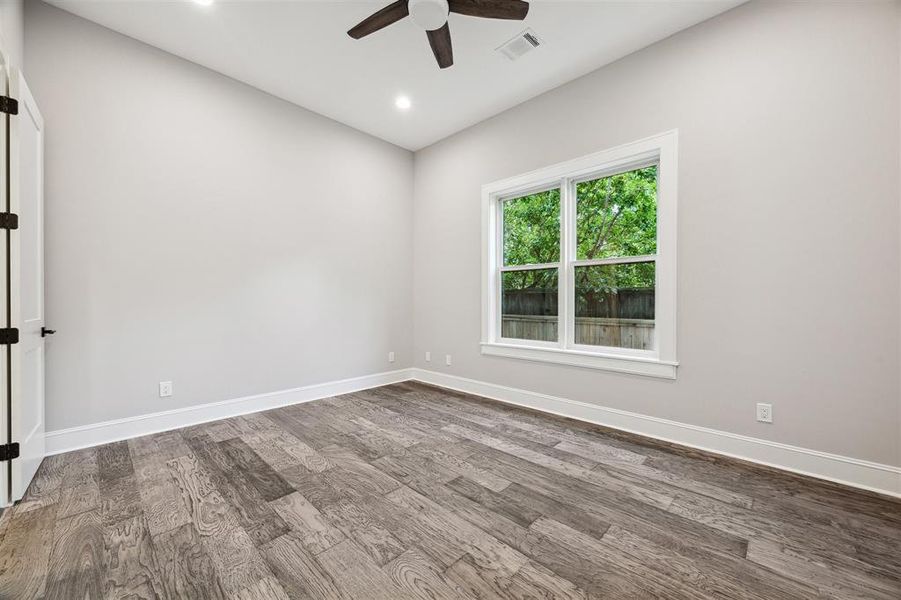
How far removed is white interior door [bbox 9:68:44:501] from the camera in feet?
6.36

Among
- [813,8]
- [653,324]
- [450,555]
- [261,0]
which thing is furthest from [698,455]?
[261,0]

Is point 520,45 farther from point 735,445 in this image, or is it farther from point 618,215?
point 735,445

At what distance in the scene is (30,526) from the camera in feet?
5.80

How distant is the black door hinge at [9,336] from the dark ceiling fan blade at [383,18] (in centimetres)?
260

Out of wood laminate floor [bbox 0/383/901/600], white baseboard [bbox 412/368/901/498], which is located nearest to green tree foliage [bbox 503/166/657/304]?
white baseboard [bbox 412/368/901/498]

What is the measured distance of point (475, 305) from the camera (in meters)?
4.29

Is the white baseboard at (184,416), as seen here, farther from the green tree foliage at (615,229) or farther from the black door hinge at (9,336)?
the green tree foliage at (615,229)

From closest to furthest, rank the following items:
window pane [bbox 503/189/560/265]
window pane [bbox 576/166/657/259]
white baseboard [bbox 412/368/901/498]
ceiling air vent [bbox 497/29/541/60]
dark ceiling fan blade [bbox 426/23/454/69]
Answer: white baseboard [bbox 412/368/901/498] → dark ceiling fan blade [bbox 426/23/454/69] → ceiling air vent [bbox 497/29/541/60] → window pane [bbox 576/166/657/259] → window pane [bbox 503/189/560/265]

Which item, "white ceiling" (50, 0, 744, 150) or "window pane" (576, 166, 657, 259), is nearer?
"white ceiling" (50, 0, 744, 150)

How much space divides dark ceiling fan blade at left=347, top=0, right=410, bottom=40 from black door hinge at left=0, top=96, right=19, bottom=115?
6.19 feet

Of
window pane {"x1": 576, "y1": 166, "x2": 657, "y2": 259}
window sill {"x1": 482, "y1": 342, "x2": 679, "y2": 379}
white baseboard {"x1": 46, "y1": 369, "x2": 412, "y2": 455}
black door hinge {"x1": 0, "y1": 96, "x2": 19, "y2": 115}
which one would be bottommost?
white baseboard {"x1": 46, "y1": 369, "x2": 412, "y2": 455}

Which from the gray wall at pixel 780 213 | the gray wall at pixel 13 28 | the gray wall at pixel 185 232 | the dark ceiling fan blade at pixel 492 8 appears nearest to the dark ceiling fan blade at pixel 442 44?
the dark ceiling fan blade at pixel 492 8

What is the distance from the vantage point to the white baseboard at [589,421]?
218 cm

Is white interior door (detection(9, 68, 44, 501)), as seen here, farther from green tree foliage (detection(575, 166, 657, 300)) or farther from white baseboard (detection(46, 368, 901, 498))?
green tree foliage (detection(575, 166, 657, 300))
